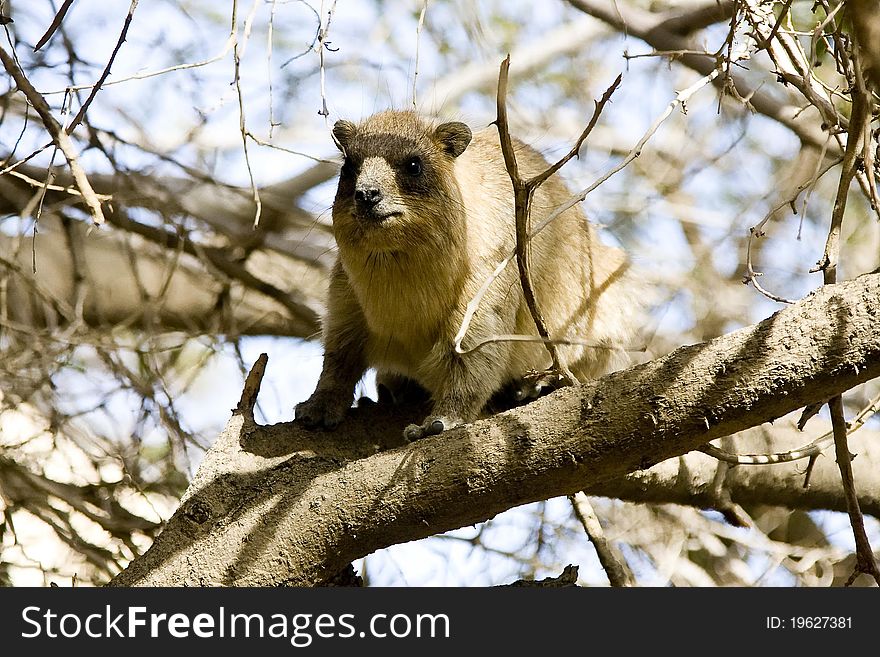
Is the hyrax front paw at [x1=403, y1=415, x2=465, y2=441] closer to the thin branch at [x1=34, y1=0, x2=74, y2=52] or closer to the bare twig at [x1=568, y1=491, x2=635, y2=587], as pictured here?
the bare twig at [x1=568, y1=491, x2=635, y2=587]

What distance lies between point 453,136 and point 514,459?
1897 millimetres

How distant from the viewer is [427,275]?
423 centimetres

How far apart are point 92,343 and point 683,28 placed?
11.4ft

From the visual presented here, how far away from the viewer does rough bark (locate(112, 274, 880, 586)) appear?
9.16ft

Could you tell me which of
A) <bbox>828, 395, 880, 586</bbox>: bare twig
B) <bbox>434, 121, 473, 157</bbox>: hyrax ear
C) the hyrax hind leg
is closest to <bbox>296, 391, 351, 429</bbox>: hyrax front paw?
the hyrax hind leg

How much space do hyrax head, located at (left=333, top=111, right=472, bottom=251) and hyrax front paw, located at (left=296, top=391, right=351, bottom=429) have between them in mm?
681

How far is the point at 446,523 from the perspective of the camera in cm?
322

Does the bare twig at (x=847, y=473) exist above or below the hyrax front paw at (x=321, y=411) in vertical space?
below

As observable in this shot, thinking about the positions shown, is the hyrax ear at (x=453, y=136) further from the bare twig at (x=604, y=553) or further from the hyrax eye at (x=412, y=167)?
the bare twig at (x=604, y=553)

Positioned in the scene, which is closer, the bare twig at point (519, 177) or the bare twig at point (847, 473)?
the bare twig at point (519, 177)

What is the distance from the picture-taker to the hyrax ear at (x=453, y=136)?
4.46m

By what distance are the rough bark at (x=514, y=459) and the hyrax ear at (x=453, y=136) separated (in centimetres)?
156

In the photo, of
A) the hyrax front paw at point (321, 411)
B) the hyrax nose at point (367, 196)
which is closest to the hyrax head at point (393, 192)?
the hyrax nose at point (367, 196)
